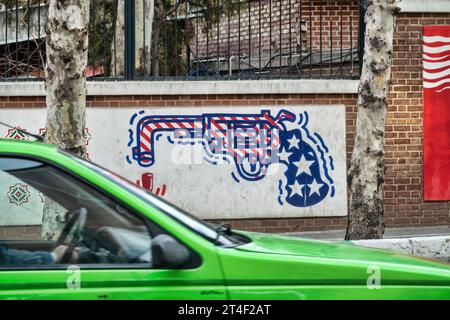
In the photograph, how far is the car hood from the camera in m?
4.14

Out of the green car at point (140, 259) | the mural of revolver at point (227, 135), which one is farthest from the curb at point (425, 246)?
the green car at point (140, 259)

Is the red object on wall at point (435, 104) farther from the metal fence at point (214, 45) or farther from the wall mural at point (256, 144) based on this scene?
the wall mural at point (256, 144)

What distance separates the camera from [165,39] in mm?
12945

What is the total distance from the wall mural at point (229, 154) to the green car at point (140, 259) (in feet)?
27.6

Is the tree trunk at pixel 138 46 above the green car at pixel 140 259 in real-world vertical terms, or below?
above

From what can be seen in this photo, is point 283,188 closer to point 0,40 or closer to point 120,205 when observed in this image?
point 0,40

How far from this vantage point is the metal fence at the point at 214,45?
503 inches

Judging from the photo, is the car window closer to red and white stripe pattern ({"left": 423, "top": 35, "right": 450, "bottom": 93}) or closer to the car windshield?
the car windshield

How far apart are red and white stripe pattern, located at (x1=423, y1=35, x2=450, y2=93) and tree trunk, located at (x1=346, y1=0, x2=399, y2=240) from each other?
129 inches

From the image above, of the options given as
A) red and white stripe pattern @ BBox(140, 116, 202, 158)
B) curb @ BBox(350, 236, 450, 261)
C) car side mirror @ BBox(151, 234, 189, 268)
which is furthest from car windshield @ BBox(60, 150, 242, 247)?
red and white stripe pattern @ BBox(140, 116, 202, 158)

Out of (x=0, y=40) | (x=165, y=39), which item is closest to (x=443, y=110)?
(x=165, y=39)
